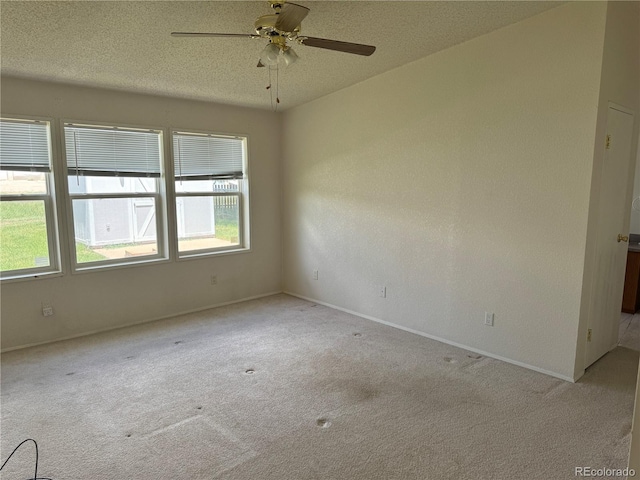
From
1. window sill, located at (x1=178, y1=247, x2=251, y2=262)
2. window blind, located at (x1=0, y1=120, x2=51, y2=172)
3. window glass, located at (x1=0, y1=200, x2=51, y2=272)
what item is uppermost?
window blind, located at (x1=0, y1=120, x2=51, y2=172)

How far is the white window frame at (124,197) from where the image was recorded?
3891mm

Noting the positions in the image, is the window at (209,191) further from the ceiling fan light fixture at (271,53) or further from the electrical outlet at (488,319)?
the electrical outlet at (488,319)

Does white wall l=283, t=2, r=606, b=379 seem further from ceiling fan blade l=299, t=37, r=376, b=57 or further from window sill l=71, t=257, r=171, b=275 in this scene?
window sill l=71, t=257, r=171, b=275

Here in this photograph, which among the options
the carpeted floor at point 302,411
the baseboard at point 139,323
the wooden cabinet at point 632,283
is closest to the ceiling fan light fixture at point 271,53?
the carpeted floor at point 302,411

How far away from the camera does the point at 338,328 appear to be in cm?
412

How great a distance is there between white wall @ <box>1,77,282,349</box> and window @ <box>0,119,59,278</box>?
146 mm

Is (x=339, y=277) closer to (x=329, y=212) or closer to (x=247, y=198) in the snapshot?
(x=329, y=212)

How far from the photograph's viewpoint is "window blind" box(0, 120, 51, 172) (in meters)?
3.54

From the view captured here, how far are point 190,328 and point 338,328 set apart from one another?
5.04 ft

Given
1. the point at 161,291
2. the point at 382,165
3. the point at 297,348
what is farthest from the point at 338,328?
the point at 161,291

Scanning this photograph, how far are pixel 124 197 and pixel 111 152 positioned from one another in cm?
47

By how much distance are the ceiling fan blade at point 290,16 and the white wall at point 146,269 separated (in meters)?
2.66

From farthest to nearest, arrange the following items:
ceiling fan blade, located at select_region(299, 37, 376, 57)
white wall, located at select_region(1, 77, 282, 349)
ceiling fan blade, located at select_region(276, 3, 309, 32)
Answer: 1. white wall, located at select_region(1, 77, 282, 349)
2. ceiling fan blade, located at select_region(299, 37, 376, 57)
3. ceiling fan blade, located at select_region(276, 3, 309, 32)

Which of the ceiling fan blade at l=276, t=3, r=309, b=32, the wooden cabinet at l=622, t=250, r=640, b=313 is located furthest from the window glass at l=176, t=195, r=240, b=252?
the wooden cabinet at l=622, t=250, r=640, b=313
